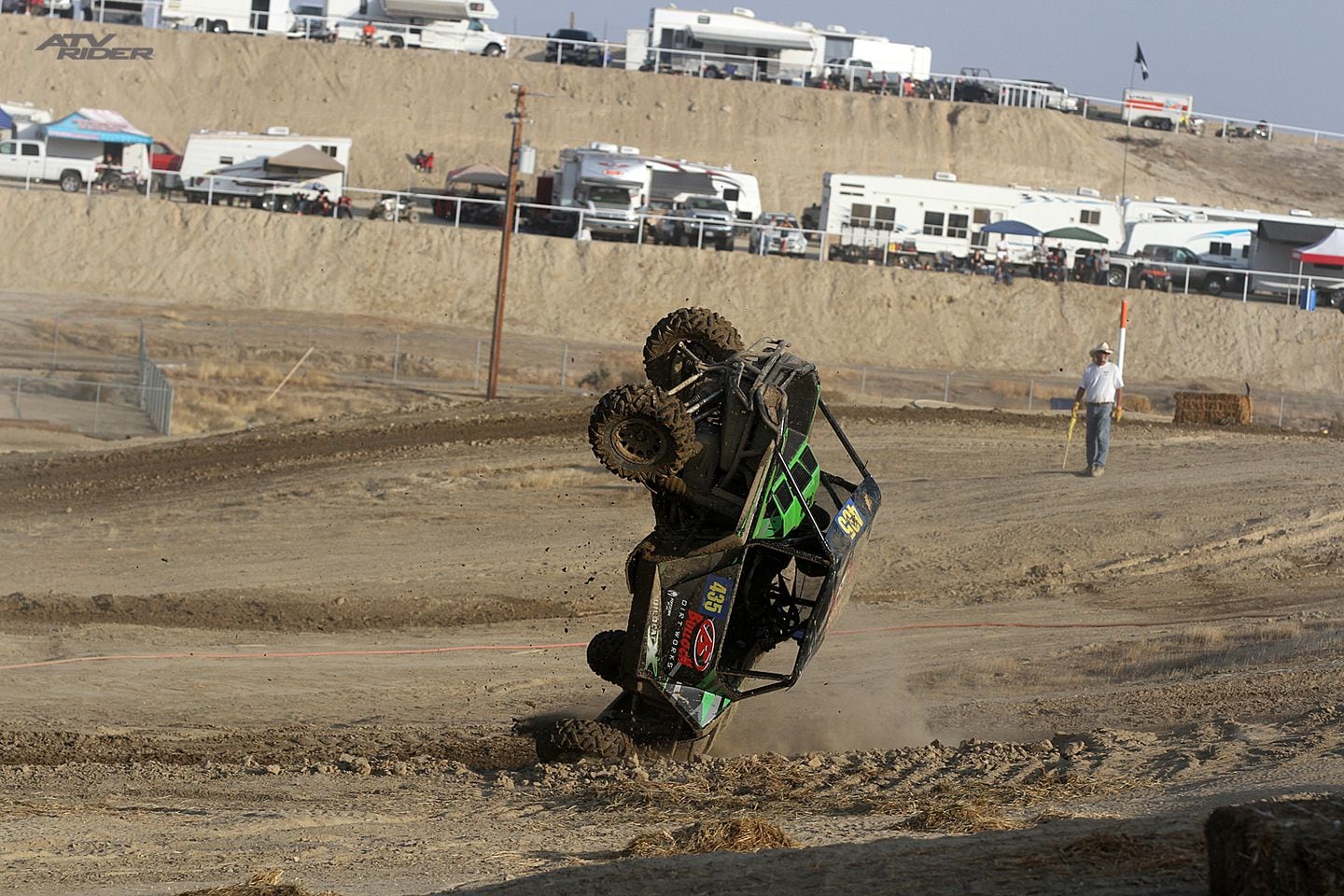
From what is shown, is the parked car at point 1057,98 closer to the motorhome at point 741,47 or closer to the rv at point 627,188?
the motorhome at point 741,47

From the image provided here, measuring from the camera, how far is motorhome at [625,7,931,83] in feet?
213

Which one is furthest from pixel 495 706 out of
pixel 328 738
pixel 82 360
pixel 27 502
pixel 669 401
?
pixel 82 360

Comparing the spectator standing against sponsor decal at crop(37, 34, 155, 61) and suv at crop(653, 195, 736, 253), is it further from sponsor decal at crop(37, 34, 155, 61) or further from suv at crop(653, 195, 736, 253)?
sponsor decal at crop(37, 34, 155, 61)

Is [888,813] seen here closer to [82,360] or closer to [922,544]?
[922,544]

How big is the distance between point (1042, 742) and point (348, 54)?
58.5 m

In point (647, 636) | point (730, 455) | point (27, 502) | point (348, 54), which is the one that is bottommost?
point (27, 502)

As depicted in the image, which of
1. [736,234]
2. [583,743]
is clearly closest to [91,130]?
[736,234]

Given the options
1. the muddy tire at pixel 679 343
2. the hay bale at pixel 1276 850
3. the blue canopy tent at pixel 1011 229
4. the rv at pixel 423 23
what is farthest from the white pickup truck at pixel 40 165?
the hay bale at pixel 1276 850

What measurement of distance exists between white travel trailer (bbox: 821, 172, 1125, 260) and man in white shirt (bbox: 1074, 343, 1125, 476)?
94.0 feet

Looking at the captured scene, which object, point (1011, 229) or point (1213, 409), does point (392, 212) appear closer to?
point (1011, 229)

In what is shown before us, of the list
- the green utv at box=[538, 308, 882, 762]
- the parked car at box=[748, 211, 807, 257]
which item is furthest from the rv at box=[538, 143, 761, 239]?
the green utv at box=[538, 308, 882, 762]

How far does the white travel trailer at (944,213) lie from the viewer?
47.4 metres

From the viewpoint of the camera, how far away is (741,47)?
219 ft

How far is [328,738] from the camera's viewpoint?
35.1 feet
